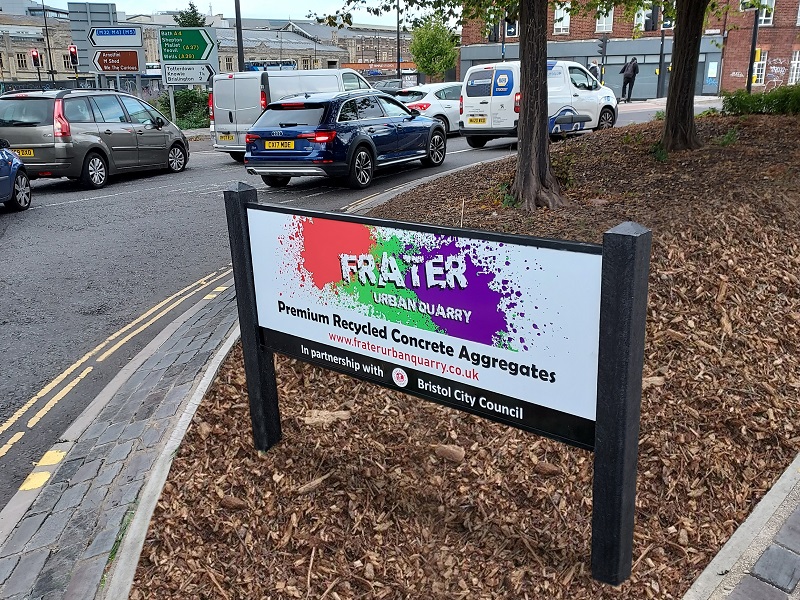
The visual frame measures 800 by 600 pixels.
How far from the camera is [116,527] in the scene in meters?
3.16

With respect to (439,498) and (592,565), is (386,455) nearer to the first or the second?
(439,498)

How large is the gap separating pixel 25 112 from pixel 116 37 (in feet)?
48.6

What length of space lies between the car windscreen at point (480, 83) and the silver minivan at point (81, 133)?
7071mm

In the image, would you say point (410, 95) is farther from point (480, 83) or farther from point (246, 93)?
point (246, 93)

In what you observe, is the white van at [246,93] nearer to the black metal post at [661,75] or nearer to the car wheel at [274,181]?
the car wheel at [274,181]

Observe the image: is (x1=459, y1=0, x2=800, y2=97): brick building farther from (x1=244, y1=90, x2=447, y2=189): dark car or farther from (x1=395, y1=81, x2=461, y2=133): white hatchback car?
(x1=244, y1=90, x2=447, y2=189): dark car

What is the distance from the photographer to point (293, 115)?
39.4 feet

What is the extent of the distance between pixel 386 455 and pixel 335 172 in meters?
8.68

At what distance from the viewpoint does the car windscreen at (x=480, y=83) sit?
16.7 meters

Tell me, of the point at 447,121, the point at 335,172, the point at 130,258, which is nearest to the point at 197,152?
the point at 447,121

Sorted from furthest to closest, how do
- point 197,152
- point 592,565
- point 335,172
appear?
point 197,152, point 335,172, point 592,565

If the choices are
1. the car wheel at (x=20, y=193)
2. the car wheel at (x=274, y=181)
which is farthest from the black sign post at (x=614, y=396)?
the car wheel at (x=274, y=181)

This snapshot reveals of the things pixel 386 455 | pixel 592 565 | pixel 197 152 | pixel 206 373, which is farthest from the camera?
pixel 197 152

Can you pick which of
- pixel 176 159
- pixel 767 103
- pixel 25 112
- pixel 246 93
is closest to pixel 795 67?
pixel 767 103
